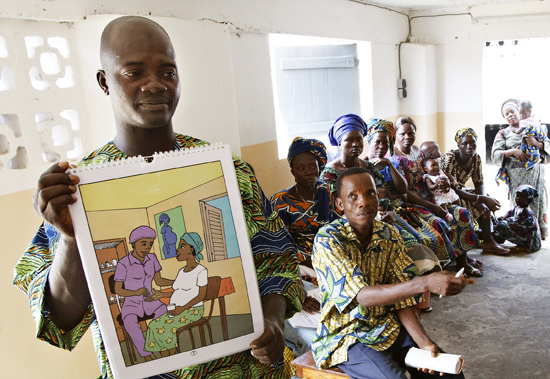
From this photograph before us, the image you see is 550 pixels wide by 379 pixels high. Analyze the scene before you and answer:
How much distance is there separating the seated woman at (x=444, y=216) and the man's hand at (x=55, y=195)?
4322 mm

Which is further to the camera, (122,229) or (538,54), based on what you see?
(538,54)

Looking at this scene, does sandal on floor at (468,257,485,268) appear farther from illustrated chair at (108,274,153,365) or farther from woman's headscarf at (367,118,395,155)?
illustrated chair at (108,274,153,365)

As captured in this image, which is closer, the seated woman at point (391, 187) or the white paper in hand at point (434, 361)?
the white paper in hand at point (434, 361)

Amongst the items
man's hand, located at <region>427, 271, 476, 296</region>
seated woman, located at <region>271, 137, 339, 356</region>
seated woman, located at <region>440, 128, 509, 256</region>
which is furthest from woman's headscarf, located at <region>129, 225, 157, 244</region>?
seated woman, located at <region>440, 128, 509, 256</region>

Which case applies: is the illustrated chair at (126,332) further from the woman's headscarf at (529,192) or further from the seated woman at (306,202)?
the woman's headscarf at (529,192)

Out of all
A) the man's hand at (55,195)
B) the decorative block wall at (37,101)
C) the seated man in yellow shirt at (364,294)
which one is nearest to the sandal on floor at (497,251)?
the seated man in yellow shirt at (364,294)

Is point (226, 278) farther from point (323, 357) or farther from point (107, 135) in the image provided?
point (107, 135)

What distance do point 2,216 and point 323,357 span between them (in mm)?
1813

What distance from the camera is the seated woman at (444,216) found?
4.96 metres

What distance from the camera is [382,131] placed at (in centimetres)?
491

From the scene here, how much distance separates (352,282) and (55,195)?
157 cm

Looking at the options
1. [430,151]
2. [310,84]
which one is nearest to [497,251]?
[430,151]

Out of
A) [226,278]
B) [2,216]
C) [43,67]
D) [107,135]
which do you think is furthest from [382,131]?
[226,278]

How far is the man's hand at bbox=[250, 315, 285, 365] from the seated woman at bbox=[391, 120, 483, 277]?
13.2ft
